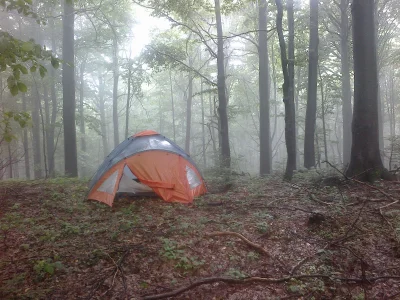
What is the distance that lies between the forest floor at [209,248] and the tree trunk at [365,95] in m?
0.70

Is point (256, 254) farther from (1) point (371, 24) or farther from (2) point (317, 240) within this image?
(1) point (371, 24)

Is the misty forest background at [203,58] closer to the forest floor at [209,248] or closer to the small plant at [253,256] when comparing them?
the forest floor at [209,248]

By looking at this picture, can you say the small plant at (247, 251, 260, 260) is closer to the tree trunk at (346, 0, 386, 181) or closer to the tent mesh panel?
the tree trunk at (346, 0, 386, 181)

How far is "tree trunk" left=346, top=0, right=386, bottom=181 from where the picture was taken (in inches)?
274

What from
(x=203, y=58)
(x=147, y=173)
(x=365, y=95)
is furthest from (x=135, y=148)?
(x=203, y=58)

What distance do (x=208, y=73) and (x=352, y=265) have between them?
60.0ft

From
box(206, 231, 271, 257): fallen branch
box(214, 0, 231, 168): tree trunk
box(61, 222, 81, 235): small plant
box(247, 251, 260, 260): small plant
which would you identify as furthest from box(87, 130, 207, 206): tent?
box(214, 0, 231, 168): tree trunk

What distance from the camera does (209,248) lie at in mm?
4723

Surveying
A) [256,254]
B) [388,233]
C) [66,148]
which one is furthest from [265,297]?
[66,148]

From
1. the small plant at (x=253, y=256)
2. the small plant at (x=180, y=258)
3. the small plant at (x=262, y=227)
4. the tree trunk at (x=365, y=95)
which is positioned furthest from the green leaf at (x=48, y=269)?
the tree trunk at (x=365, y=95)

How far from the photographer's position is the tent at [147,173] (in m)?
7.41

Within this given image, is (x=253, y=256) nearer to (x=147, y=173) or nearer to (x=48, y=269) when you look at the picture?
(x=48, y=269)

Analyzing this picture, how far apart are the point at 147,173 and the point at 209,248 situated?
3.40 meters

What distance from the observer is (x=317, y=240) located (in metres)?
4.77
